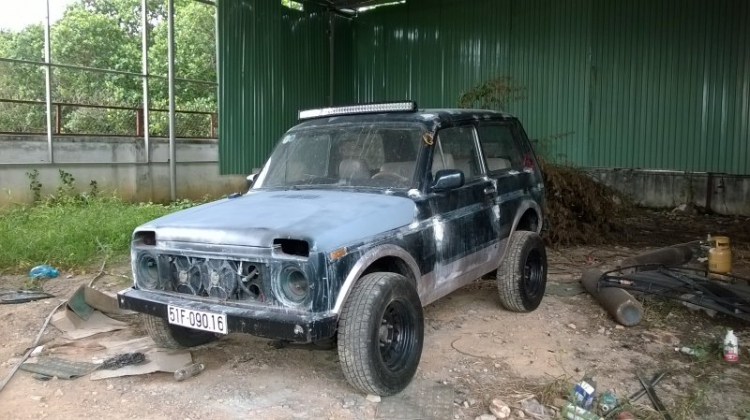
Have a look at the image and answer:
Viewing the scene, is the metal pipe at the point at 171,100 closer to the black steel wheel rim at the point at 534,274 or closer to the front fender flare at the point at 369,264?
the black steel wheel rim at the point at 534,274

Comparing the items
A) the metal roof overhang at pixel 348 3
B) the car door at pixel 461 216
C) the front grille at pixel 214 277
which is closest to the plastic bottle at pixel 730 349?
the car door at pixel 461 216

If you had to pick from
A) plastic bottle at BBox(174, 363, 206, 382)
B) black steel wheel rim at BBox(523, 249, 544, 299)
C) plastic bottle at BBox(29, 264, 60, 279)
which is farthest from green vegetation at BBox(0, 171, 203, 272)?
black steel wheel rim at BBox(523, 249, 544, 299)

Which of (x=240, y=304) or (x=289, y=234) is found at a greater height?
(x=289, y=234)

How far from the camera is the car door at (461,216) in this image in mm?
4207

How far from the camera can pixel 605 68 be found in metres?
13.2

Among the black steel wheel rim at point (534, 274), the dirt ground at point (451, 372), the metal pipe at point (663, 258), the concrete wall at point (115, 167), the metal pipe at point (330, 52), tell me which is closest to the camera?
the dirt ground at point (451, 372)

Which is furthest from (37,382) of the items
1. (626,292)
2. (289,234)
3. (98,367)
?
(626,292)

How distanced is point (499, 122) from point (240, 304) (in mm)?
3185

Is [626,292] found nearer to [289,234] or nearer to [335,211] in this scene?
[335,211]

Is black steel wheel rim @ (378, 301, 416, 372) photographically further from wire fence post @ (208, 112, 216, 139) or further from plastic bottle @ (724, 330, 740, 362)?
wire fence post @ (208, 112, 216, 139)

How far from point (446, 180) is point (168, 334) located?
7.37 ft

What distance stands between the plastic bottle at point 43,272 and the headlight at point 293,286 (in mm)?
4557

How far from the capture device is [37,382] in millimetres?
3852

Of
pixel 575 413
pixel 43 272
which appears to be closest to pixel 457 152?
pixel 575 413
